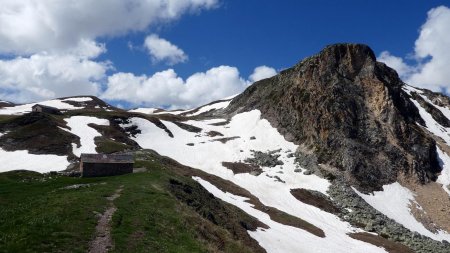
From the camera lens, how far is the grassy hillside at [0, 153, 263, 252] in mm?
26062

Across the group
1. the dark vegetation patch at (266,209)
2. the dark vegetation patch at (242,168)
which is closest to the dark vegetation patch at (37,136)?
the dark vegetation patch at (266,209)

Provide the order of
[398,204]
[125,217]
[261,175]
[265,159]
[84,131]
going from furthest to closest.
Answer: [84,131], [265,159], [261,175], [398,204], [125,217]

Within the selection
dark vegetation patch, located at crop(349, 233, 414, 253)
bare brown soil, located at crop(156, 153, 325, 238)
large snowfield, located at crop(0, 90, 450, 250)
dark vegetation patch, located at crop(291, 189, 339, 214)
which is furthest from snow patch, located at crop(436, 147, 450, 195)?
bare brown soil, located at crop(156, 153, 325, 238)

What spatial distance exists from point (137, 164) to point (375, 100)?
256 ft

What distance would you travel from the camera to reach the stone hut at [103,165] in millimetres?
59062

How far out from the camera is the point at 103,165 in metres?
59.8

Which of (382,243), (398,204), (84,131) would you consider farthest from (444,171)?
(84,131)

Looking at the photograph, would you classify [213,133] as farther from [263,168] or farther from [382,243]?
[382,243]

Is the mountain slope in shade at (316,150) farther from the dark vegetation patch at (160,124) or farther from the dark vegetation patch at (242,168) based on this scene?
the dark vegetation patch at (160,124)

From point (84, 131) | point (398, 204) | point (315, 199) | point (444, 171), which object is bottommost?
point (315, 199)

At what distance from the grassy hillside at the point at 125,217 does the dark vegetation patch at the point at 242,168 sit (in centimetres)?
3790

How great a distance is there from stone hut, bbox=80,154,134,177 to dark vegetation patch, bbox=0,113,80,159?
923 inches

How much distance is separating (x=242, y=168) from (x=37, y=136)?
46.8 metres

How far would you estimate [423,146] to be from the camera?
113312 mm
